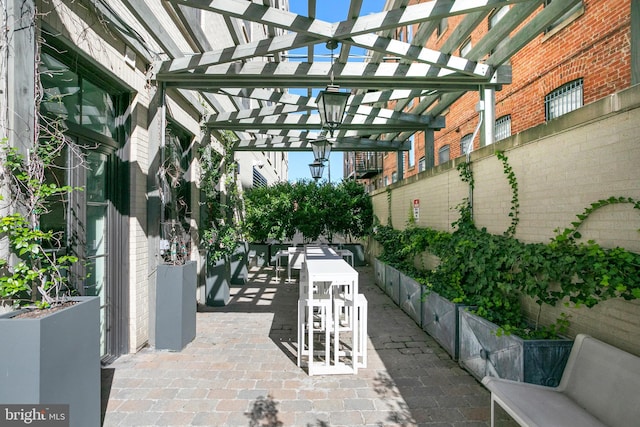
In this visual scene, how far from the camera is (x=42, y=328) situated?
6.12 feet

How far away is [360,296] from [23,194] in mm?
3278

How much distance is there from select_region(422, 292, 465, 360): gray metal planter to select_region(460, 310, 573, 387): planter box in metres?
0.39

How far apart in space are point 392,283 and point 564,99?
5322 mm

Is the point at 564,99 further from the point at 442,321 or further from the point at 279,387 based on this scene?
the point at 279,387


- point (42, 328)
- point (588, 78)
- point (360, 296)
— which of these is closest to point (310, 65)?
point (360, 296)

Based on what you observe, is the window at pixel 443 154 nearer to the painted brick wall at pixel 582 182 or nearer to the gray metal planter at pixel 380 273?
the gray metal planter at pixel 380 273

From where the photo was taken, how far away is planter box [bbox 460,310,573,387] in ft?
8.80

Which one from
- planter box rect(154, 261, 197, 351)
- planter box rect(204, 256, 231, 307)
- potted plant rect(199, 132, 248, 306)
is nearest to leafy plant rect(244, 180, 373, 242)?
potted plant rect(199, 132, 248, 306)

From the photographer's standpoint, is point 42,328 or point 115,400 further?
point 115,400

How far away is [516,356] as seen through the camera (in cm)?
275

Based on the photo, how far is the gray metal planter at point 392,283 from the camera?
6232mm

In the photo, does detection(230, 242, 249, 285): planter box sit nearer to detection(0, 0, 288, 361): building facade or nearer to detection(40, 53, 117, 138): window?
detection(0, 0, 288, 361): building facade

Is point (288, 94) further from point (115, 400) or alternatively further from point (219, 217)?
point (115, 400)

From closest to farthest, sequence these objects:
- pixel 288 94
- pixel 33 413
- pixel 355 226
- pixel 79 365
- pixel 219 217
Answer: pixel 33 413
pixel 79 365
pixel 288 94
pixel 219 217
pixel 355 226
